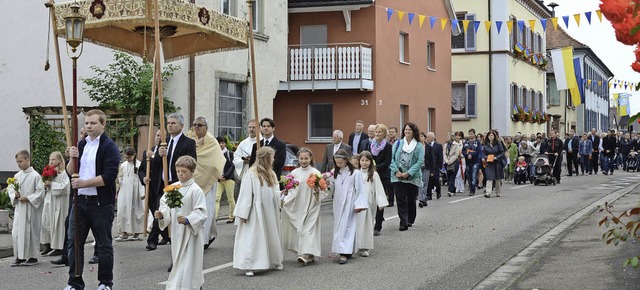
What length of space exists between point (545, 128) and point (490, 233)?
42563 mm

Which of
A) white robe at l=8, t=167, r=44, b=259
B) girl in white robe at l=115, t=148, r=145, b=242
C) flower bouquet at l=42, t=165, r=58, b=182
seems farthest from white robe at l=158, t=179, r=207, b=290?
girl in white robe at l=115, t=148, r=145, b=242

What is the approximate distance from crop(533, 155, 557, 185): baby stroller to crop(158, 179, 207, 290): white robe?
20.9 m

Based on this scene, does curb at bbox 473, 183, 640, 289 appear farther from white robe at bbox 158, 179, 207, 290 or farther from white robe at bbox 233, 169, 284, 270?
white robe at bbox 158, 179, 207, 290

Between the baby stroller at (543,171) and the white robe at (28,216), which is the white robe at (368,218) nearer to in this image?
the white robe at (28,216)

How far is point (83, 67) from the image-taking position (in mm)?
22016

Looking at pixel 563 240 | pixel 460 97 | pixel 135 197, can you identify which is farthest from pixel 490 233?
pixel 460 97

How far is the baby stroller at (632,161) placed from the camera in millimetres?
39250

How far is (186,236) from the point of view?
850 centimetres

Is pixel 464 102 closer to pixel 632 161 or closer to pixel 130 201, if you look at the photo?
pixel 632 161

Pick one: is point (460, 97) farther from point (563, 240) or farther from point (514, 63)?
point (563, 240)

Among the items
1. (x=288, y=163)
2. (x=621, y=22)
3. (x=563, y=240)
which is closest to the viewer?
(x=621, y=22)

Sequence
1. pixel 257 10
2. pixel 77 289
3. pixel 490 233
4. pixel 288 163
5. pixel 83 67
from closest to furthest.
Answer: pixel 77 289 < pixel 490 233 < pixel 288 163 < pixel 83 67 < pixel 257 10

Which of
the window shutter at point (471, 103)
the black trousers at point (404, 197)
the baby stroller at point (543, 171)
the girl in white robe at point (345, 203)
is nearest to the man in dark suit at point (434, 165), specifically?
the black trousers at point (404, 197)

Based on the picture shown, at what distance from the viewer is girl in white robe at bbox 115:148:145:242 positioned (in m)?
14.4
